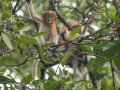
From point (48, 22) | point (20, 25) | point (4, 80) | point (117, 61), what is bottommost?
point (4, 80)

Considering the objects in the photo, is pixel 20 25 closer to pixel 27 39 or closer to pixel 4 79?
pixel 27 39

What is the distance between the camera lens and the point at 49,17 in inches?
228

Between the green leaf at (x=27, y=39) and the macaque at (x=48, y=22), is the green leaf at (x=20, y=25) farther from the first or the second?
the macaque at (x=48, y=22)

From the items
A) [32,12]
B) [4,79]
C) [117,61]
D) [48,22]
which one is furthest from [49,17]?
[4,79]

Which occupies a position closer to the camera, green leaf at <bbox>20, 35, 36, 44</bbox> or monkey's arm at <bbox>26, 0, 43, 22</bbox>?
green leaf at <bbox>20, 35, 36, 44</bbox>

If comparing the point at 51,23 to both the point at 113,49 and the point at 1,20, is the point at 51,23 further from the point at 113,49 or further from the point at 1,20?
the point at 1,20

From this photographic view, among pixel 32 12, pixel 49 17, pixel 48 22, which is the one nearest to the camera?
pixel 32 12

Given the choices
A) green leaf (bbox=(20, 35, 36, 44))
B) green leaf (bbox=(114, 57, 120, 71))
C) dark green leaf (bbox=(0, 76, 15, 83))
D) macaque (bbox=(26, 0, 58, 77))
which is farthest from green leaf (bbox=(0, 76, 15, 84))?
macaque (bbox=(26, 0, 58, 77))

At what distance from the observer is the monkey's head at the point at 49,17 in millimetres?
5656

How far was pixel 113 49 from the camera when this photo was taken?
176 inches

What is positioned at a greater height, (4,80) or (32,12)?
(32,12)

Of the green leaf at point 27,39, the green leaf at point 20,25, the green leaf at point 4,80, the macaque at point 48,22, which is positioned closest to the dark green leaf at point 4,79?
the green leaf at point 4,80

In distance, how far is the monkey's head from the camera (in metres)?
5.66

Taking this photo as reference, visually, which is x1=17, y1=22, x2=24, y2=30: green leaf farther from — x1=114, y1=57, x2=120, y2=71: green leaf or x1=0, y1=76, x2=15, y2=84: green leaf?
x1=114, y1=57, x2=120, y2=71: green leaf
